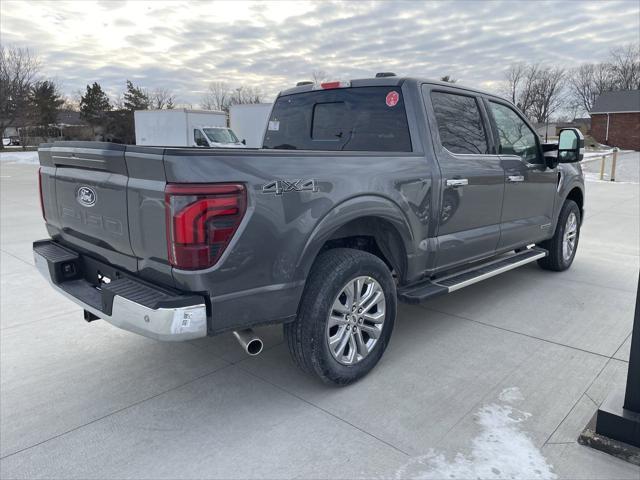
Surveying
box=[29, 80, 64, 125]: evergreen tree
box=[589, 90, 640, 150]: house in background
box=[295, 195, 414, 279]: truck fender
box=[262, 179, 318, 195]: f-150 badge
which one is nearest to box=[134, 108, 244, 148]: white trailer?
box=[295, 195, 414, 279]: truck fender

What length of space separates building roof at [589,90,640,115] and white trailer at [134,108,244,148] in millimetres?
37020

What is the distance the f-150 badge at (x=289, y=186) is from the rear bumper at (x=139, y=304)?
0.64 meters

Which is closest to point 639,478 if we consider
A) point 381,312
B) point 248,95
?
point 381,312

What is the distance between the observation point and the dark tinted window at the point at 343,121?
3.67 meters

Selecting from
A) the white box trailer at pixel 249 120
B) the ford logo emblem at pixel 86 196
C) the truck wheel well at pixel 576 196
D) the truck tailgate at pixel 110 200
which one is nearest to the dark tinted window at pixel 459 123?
the truck wheel well at pixel 576 196

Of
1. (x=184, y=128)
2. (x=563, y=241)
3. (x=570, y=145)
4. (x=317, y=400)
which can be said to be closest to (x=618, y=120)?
(x=184, y=128)

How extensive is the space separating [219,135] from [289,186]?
25.3 meters

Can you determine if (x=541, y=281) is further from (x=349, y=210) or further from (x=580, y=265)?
(x=349, y=210)

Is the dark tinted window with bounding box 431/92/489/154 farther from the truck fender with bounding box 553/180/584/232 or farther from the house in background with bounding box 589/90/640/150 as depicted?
the house in background with bounding box 589/90/640/150

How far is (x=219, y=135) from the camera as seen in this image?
26.7 metres

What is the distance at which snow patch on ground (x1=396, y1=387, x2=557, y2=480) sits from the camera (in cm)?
233

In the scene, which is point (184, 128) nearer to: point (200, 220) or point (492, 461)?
point (200, 220)

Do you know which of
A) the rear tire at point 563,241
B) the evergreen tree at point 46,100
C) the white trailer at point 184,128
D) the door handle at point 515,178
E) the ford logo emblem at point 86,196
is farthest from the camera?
the evergreen tree at point 46,100

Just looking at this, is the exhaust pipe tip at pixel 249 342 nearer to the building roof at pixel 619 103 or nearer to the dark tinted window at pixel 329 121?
the dark tinted window at pixel 329 121
